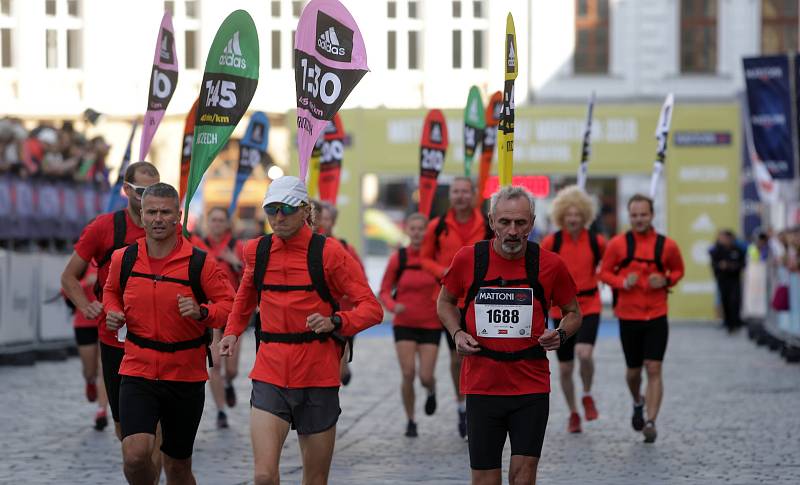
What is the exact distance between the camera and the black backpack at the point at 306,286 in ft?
24.6

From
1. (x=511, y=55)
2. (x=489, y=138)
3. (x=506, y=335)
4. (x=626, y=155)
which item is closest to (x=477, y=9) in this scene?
(x=626, y=155)

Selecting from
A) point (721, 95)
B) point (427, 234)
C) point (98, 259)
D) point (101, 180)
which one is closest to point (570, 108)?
point (101, 180)

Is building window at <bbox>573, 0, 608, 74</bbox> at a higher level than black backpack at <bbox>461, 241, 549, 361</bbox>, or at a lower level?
higher

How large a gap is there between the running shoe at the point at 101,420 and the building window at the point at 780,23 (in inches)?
1377

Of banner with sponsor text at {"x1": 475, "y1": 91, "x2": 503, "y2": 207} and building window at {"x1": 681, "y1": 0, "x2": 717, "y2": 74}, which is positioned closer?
banner with sponsor text at {"x1": 475, "y1": 91, "x2": 503, "y2": 207}

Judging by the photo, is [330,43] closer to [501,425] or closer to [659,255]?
[501,425]

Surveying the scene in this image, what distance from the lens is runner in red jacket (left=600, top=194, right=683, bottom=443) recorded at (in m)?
12.3

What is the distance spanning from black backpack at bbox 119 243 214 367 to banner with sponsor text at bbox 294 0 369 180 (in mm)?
1395

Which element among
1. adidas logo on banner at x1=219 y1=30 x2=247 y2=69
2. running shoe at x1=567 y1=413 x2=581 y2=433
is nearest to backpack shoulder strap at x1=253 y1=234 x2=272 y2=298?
adidas logo on banner at x1=219 y1=30 x2=247 y2=69

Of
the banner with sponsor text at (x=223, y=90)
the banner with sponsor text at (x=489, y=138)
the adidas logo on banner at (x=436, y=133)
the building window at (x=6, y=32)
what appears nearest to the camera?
the banner with sponsor text at (x=223, y=90)

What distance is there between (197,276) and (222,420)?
18.3 ft

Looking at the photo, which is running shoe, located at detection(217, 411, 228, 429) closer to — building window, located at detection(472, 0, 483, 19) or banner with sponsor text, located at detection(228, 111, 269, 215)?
banner with sponsor text, located at detection(228, 111, 269, 215)

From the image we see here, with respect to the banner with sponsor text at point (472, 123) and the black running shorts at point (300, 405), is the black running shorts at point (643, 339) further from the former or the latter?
the black running shorts at point (300, 405)

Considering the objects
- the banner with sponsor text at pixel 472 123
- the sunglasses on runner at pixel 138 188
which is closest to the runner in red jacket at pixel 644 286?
the banner with sponsor text at pixel 472 123
